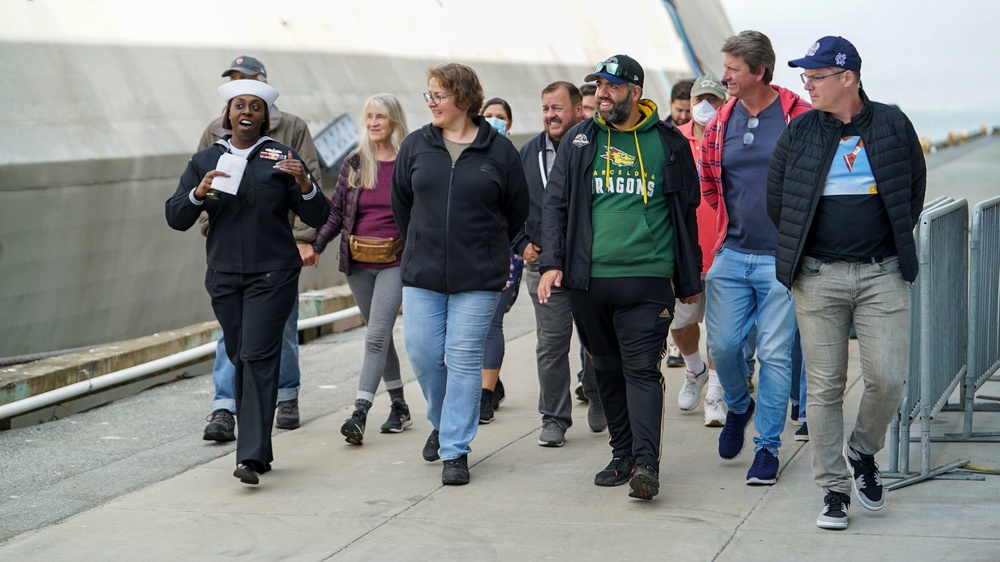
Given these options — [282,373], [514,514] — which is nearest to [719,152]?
[514,514]

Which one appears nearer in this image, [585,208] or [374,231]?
[585,208]

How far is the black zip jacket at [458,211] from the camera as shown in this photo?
5.96m

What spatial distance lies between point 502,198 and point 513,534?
1735 millimetres

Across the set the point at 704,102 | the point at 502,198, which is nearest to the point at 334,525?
the point at 502,198

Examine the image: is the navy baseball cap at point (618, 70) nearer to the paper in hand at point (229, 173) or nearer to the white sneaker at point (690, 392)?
the paper in hand at point (229, 173)

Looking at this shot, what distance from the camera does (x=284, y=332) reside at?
23.7 feet

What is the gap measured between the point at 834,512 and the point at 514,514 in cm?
134

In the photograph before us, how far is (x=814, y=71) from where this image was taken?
5020 millimetres

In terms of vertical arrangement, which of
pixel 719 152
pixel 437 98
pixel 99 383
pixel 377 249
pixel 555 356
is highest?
pixel 437 98

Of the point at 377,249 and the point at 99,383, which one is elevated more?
the point at 377,249

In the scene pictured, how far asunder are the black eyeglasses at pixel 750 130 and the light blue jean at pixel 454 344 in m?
1.38

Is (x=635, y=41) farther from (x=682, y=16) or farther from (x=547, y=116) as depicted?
(x=547, y=116)

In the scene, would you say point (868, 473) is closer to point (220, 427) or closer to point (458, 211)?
point (458, 211)

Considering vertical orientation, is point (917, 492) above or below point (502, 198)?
below
